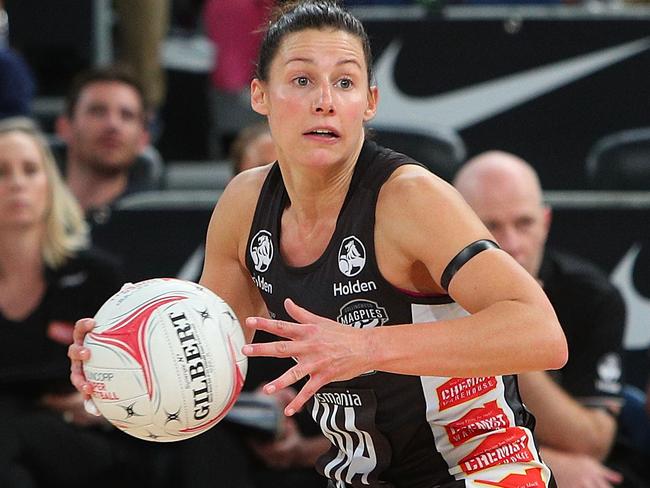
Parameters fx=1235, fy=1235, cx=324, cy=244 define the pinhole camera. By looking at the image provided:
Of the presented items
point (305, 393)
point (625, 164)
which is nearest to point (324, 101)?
point (305, 393)

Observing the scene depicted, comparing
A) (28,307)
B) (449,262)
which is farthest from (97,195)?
(449,262)

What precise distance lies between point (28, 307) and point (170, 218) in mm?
807

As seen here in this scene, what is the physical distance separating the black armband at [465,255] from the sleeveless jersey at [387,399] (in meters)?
0.23

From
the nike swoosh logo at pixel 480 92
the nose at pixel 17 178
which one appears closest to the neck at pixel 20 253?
the nose at pixel 17 178

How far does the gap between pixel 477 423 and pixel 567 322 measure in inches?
76.9

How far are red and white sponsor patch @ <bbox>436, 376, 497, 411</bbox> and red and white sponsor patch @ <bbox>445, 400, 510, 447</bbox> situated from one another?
1.6 inches

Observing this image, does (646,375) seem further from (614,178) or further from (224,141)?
(224,141)

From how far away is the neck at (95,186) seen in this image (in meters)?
A: 6.21

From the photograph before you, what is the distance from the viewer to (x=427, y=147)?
589 centimetres

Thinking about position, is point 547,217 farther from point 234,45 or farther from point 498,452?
point 234,45

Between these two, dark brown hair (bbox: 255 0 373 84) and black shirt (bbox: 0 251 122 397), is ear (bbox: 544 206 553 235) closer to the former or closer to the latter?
black shirt (bbox: 0 251 122 397)

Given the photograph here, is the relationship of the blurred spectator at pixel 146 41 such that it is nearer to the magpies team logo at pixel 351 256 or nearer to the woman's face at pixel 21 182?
the woman's face at pixel 21 182

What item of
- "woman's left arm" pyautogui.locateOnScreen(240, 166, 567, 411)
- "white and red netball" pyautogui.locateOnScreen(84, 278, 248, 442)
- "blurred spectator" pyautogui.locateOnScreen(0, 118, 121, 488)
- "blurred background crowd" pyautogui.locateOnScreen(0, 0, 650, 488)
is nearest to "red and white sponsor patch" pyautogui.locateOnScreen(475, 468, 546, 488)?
"woman's left arm" pyautogui.locateOnScreen(240, 166, 567, 411)

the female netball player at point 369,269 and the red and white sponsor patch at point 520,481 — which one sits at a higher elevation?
the female netball player at point 369,269
